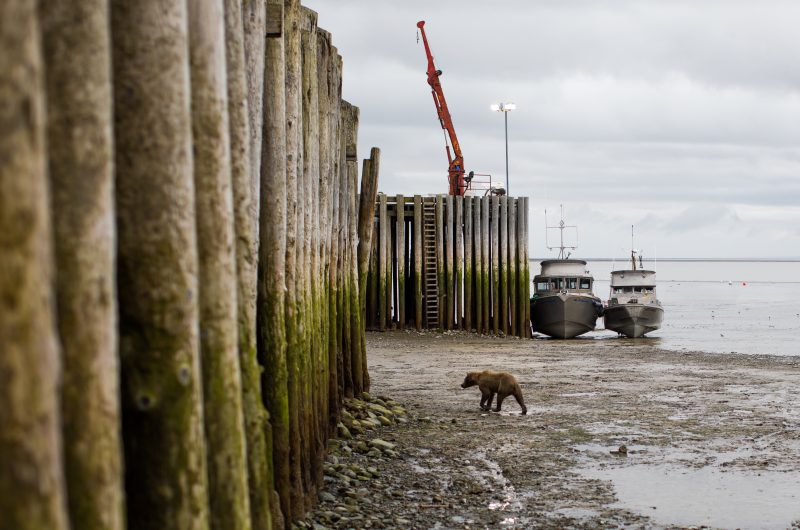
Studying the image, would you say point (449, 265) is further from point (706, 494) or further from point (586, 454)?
point (706, 494)

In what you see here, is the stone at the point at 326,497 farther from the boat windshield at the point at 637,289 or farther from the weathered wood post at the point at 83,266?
the boat windshield at the point at 637,289

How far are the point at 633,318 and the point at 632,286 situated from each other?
1641 millimetres

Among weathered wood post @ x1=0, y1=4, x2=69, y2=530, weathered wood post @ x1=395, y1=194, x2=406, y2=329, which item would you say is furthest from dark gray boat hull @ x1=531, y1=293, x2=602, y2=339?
weathered wood post @ x1=0, y1=4, x2=69, y2=530

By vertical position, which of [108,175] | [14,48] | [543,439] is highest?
[14,48]

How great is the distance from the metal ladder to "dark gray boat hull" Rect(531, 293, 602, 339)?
16.5 feet

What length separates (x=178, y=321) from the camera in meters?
3.69

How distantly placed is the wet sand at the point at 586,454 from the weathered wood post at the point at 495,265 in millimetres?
9261

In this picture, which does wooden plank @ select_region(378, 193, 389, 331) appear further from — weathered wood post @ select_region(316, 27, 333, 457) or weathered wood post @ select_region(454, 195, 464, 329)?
weathered wood post @ select_region(316, 27, 333, 457)

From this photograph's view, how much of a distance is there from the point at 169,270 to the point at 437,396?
12899 mm

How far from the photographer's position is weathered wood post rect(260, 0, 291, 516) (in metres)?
7.08

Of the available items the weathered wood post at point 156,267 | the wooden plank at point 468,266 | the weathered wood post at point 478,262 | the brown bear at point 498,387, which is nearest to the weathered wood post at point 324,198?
the brown bear at point 498,387

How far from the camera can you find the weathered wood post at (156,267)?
362 centimetres

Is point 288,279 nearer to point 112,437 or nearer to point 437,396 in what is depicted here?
point 112,437

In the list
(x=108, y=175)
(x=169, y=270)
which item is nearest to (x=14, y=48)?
(x=108, y=175)
